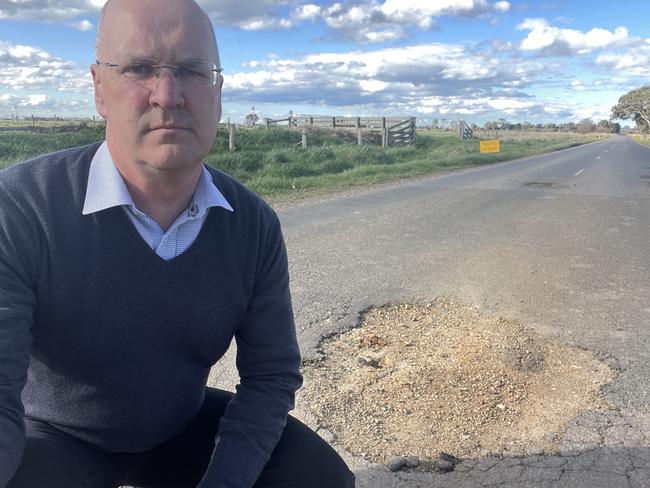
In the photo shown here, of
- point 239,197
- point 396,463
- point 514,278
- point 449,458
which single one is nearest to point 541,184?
point 514,278

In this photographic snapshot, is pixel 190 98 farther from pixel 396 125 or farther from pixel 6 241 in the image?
pixel 396 125

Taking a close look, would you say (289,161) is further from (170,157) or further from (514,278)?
(170,157)

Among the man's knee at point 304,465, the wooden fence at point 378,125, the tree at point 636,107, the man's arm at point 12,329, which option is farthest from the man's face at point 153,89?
the tree at point 636,107

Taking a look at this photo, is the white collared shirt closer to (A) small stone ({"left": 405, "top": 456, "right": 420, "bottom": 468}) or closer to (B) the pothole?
(A) small stone ({"left": 405, "top": 456, "right": 420, "bottom": 468})

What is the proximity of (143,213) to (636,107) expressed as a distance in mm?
88742

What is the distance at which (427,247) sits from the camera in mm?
7199

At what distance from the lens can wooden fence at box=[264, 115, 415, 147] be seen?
34.0 meters

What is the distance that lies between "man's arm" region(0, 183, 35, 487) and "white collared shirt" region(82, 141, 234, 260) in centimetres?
19

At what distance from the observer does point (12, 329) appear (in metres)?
1.50

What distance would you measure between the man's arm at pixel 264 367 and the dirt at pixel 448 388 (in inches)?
39.3

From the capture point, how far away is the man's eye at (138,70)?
171 centimetres

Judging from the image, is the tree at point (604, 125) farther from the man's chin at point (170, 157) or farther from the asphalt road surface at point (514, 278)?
the man's chin at point (170, 157)

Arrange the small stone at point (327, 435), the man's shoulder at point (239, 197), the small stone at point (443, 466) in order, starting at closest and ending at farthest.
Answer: the man's shoulder at point (239, 197) < the small stone at point (443, 466) < the small stone at point (327, 435)

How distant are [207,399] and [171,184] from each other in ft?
2.50
